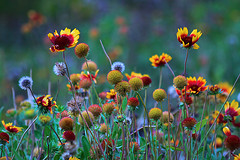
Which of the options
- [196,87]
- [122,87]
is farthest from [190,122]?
[122,87]

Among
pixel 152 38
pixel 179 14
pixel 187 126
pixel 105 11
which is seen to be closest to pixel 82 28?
pixel 105 11

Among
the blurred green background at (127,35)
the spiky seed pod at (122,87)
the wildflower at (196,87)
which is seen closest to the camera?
the spiky seed pod at (122,87)

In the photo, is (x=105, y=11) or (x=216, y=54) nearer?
(x=216, y=54)

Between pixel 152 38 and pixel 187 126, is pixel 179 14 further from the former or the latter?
pixel 187 126

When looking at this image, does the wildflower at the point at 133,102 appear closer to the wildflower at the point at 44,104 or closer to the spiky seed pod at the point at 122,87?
the spiky seed pod at the point at 122,87

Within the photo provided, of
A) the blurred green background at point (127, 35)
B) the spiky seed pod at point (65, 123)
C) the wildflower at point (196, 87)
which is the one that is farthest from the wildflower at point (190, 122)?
the blurred green background at point (127, 35)

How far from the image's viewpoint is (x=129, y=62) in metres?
3.52

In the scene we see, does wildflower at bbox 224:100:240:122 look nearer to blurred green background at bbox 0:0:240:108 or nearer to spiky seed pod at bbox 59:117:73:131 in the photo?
spiky seed pod at bbox 59:117:73:131

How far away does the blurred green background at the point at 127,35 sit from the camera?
3225 mm

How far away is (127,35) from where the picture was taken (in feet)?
12.9

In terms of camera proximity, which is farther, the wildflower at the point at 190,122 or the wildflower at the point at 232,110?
the wildflower at the point at 232,110

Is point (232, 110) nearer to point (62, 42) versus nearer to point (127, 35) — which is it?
point (62, 42)

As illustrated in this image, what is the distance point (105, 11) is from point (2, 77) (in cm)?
268

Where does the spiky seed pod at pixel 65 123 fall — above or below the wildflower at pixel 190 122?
above
